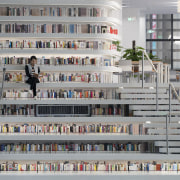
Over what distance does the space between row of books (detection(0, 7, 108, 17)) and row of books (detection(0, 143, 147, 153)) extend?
3718mm

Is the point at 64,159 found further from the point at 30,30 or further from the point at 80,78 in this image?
the point at 30,30

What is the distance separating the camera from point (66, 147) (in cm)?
1230

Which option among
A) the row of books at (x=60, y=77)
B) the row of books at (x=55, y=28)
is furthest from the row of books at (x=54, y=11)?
the row of books at (x=60, y=77)

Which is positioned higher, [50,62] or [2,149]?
[50,62]

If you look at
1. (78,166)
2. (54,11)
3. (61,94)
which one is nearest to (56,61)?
(61,94)

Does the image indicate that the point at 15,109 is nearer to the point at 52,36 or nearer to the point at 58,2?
the point at 52,36

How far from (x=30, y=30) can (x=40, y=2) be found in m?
0.73

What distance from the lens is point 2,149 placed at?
12.3 meters

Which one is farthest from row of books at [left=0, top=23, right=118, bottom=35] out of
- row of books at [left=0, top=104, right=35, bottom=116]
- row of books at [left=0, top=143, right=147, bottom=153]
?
row of books at [left=0, top=143, right=147, bottom=153]

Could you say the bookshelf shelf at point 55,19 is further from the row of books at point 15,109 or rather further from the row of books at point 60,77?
the row of books at point 15,109

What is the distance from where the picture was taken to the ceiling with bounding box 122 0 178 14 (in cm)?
1869

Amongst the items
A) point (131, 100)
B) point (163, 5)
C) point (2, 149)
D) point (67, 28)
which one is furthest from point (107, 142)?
point (163, 5)

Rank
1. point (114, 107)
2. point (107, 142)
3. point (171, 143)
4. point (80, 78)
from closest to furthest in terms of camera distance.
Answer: point (171, 143) → point (107, 142) → point (114, 107) → point (80, 78)

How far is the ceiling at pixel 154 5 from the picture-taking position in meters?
18.7
